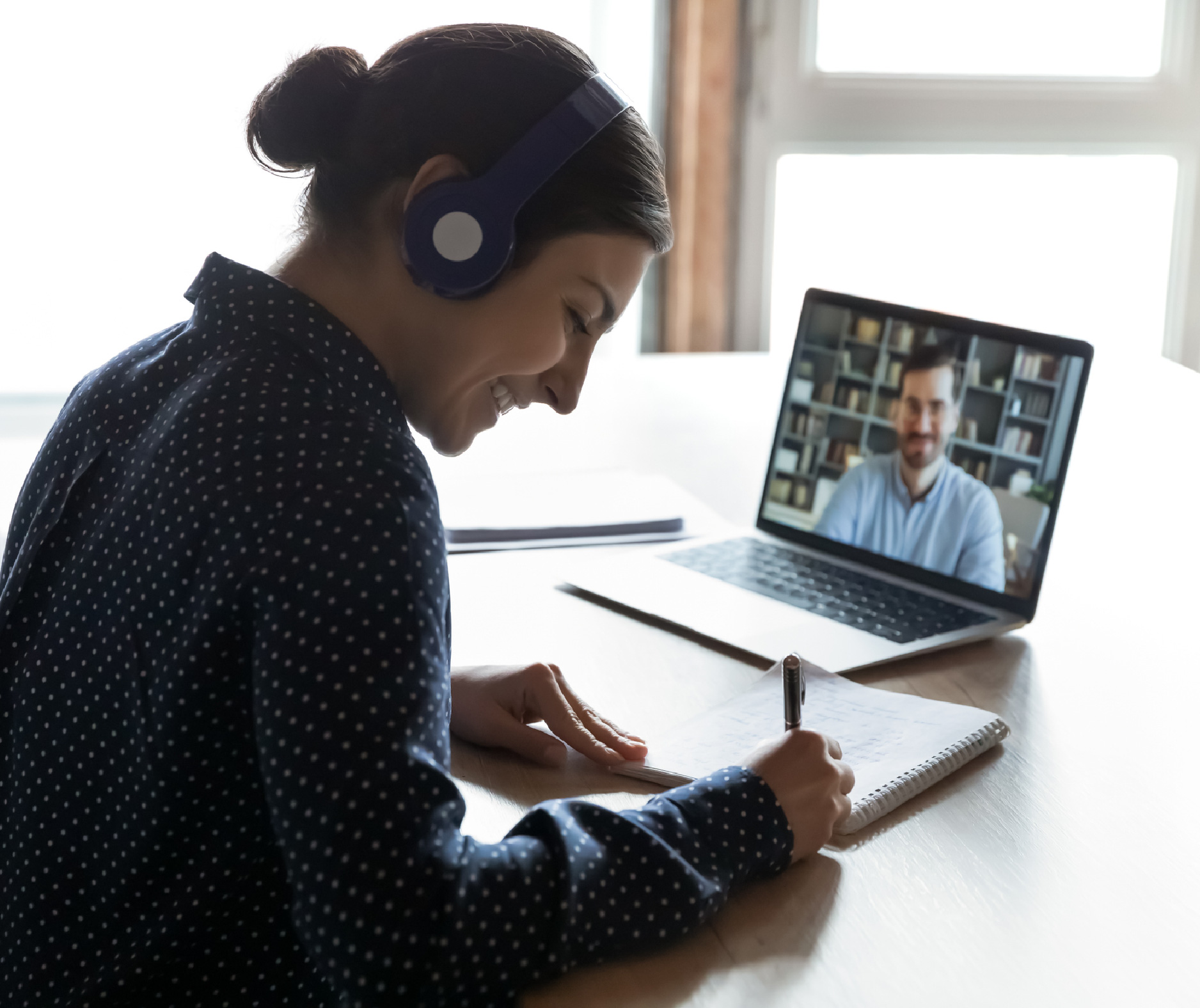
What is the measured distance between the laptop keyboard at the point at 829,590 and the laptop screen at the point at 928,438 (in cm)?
4

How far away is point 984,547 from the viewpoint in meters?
1.11

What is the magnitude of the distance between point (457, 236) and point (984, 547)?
59cm

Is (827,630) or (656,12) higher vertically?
(656,12)

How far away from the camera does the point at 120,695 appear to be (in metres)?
0.69

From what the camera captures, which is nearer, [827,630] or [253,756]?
[253,756]

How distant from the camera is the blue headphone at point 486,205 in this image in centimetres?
74

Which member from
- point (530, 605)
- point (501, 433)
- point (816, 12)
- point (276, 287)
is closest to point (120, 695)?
point (276, 287)

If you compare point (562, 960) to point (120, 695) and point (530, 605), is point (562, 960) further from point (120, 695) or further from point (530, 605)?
point (530, 605)

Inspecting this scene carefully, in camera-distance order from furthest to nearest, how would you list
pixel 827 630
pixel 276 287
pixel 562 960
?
pixel 827 630
pixel 276 287
pixel 562 960

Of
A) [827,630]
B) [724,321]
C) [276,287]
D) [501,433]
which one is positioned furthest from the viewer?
[724,321]

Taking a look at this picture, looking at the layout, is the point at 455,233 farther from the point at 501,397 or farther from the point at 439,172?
the point at 501,397

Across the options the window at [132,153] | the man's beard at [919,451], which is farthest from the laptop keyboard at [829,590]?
the window at [132,153]

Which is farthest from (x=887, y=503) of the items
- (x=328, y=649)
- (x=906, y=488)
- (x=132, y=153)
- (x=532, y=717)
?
(x=132, y=153)

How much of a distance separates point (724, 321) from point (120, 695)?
197cm
